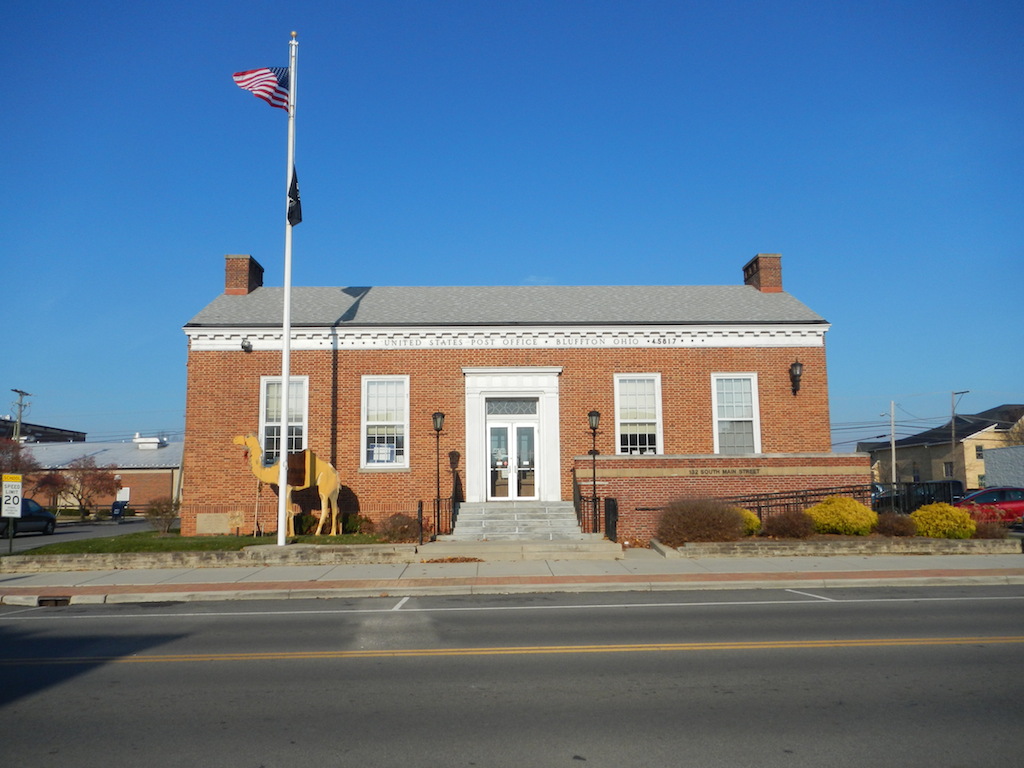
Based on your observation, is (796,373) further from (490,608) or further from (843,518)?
(490,608)

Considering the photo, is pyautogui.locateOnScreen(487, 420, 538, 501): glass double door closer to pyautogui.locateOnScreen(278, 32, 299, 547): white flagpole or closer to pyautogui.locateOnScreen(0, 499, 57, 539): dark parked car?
pyautogui.locateOnScreen(278, 32, 299, 547): white flagpole

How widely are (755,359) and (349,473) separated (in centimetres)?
1330

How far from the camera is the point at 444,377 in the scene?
2377 cm

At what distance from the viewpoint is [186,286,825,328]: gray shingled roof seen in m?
24.1

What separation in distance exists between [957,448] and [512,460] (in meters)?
48.5

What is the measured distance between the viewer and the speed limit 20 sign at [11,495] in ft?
58.1

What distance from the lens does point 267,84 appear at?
62.5 ft

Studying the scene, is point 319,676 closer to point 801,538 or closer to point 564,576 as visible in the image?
point 564,576

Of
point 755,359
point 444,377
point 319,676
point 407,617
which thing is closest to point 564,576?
point 407,617

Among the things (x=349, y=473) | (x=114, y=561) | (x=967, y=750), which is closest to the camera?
(x=967, y=750)

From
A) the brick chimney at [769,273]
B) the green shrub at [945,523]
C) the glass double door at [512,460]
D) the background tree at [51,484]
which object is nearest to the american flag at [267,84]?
the glass double door at [512,460]

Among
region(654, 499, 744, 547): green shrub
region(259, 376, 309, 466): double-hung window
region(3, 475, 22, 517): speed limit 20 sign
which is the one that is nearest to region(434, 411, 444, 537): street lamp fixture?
region(259, 376, 309, 466): double-hung window

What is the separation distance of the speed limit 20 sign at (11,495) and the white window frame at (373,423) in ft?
29.2

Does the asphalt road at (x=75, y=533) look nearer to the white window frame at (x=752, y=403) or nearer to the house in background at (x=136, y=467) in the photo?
the house in background at (x=136, y=467)
